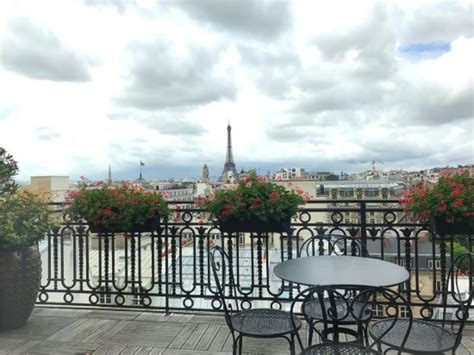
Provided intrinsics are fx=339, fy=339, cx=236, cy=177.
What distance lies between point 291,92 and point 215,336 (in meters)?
10.1

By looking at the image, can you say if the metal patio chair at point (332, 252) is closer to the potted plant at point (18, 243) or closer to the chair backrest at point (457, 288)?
the chair backrest at point (457, 288)

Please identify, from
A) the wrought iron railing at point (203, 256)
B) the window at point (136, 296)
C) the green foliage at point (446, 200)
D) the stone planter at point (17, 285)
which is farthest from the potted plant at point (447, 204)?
the stone planter at point (17, 285)

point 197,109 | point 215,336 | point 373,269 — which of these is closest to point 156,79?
point 197,109

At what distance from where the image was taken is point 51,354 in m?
2.52

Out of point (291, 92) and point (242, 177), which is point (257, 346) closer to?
point (242, 177)

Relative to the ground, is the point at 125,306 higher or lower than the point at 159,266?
lower

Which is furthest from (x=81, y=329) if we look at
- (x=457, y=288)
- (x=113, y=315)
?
(x=457, y=288)

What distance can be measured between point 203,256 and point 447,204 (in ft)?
7.24

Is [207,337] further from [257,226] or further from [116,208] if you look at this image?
[116,208]

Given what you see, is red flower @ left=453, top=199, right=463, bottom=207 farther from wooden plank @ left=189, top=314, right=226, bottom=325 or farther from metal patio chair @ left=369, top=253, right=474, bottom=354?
wooden plank @ left=189, top=314, right=226, bottom=325

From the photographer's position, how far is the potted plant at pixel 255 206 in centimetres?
296

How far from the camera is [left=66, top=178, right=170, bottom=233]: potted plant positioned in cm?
318

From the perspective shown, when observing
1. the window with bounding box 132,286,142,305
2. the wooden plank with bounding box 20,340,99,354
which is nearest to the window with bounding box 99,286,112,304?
the window with bounding box 132,286,142,305

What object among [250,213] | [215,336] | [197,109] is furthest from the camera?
[197,109]
